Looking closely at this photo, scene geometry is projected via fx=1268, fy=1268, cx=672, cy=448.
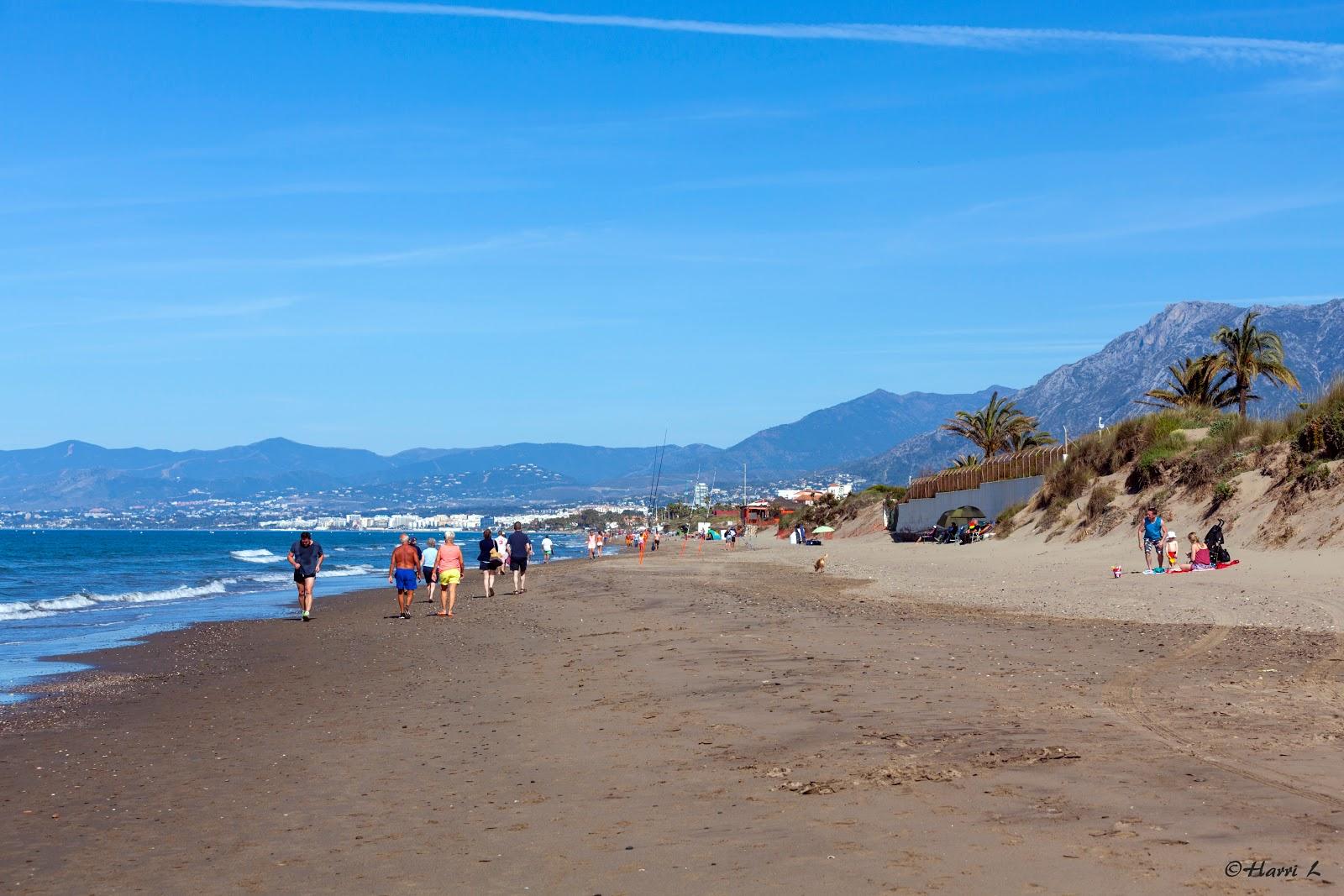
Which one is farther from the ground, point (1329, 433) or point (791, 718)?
point (1329, 433)

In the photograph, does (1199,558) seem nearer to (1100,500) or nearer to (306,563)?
(1100,500)

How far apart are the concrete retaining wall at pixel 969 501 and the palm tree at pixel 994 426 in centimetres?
535

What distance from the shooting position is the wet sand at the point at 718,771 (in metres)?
5.50

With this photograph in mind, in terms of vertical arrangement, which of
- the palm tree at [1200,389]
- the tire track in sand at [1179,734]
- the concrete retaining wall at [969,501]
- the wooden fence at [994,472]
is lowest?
the tire track in sand at [1179,734]

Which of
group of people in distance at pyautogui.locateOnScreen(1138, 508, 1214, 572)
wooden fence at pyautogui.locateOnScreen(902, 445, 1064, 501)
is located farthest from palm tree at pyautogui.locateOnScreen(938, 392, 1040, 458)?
group of people in distance at pyautogui.locateOnScreen(1138, 508, 1214, 572)

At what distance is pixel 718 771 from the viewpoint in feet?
24.5

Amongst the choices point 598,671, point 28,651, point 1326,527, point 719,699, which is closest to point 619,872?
point 719,699

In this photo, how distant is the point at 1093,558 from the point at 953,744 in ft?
80.0

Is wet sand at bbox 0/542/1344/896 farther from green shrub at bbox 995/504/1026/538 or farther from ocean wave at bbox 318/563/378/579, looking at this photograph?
ocean wave at bbox 318/563/378/579

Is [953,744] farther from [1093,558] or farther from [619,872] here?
[1093,558]

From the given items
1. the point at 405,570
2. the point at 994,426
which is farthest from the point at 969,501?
the point at 405,570

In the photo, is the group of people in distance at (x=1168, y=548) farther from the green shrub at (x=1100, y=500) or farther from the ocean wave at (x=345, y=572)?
the ocean wave at (x=345, y=572)

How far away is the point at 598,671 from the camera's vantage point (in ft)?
41.9

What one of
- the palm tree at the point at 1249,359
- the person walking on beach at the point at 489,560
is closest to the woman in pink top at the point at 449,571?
the person walking on beach at the point at 489,560
